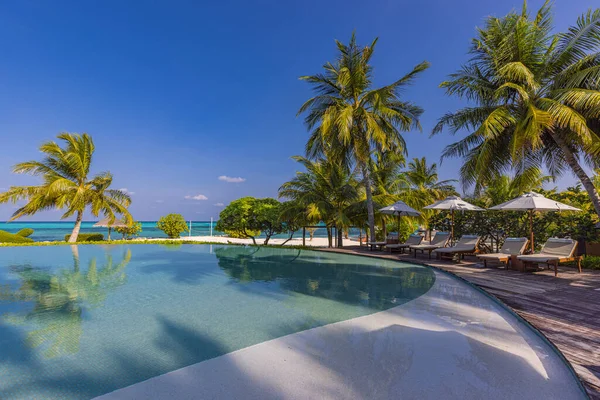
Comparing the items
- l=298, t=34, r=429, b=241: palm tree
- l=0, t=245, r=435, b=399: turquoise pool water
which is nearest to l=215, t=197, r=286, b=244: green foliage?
l=298, t=34, r=429, b=241: palm tree

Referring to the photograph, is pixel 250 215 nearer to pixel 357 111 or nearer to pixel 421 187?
pixel 357 111

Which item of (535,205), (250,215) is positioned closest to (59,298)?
(250,215)

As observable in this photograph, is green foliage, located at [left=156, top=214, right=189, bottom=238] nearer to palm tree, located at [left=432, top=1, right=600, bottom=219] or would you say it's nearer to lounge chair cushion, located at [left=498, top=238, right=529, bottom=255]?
palm tree, located at [left=432, top=1, right=600, bottom=219]

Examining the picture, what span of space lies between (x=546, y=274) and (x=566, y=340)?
187 inches

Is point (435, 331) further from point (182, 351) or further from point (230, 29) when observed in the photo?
point (230, 29)

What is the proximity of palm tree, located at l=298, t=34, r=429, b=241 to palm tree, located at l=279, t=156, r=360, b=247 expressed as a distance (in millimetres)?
1152

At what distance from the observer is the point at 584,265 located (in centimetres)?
725

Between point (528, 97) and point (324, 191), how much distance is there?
28.3 feet

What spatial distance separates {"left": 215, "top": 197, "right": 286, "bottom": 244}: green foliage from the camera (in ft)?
48.3

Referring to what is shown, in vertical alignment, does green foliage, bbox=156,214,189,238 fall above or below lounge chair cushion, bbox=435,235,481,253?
above

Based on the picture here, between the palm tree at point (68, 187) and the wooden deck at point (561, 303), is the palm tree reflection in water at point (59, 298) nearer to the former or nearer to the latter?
the wooden deck at point (561, 303)

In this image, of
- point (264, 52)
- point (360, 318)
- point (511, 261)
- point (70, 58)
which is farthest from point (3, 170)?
point (511, 261)

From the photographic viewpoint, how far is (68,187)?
1511 centimetres

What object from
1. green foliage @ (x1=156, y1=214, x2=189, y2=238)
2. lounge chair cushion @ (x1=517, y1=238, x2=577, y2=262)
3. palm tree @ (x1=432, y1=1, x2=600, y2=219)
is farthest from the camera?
green foliage @ (x1=156, y1=214, x2=189, y2=238)
